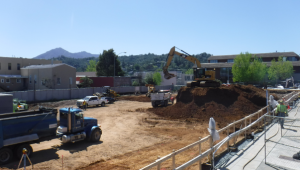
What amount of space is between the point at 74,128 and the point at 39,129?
7.41 feet

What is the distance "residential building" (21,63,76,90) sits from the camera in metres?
47.9

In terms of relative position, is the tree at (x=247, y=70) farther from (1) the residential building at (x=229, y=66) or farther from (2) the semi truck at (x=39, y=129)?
(2) the semi truck at (x=39, y=129)

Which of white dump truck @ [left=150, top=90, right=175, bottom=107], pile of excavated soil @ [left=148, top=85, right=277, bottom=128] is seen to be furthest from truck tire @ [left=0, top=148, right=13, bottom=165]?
white dump truck @ [left=150, top=90, right=175, bottom=107]

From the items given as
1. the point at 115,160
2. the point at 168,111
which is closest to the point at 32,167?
the point at 115,160

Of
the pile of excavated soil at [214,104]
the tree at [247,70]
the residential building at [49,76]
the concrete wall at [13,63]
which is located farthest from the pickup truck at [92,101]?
the tree at [247,70]

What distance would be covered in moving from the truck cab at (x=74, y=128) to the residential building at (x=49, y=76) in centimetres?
3373

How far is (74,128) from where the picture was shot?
14375 mm

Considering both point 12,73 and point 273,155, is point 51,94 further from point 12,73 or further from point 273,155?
point 273,155

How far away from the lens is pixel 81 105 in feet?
105

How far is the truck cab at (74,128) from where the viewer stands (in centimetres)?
1406

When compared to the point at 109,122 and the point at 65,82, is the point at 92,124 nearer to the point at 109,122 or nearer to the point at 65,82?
the point at 109,122

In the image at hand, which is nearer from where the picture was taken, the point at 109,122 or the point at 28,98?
the point at 109,122

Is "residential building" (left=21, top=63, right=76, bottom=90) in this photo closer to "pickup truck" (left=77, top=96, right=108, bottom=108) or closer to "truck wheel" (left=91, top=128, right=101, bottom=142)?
"pickup truck" (left=77, top=96, right=108, bottom=108)

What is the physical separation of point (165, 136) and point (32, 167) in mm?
9066
